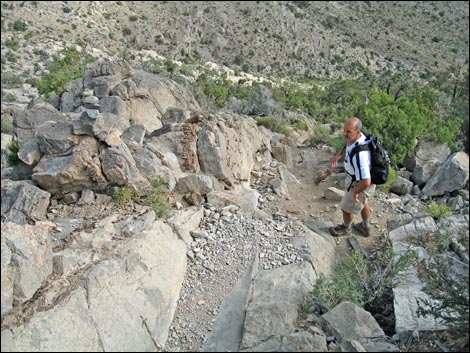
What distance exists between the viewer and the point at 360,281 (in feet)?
15.4

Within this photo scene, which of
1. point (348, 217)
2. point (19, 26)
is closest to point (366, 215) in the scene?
point (348, 217)

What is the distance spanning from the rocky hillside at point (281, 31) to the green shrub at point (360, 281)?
117 feet

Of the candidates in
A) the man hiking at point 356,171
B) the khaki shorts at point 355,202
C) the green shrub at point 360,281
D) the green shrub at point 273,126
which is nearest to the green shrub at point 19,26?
the green shrub at point 273,126

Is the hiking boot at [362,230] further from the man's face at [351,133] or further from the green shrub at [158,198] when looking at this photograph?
the green shrub at [158,198]

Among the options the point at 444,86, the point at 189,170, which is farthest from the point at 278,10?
the point at 189,170

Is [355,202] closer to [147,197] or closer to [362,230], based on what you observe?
[362,230]

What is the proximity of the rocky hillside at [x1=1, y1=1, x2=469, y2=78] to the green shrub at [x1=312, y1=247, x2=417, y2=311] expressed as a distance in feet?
117

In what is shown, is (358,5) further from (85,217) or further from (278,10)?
(85,217)

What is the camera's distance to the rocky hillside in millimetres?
41406

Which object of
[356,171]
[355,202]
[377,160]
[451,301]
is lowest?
[355,202]

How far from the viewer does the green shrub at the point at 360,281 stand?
4234 mm

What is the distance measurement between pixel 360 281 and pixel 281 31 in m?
49.4

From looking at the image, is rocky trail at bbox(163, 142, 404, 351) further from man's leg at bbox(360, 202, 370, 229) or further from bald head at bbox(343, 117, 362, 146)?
bald head at bbox(343, 117, 362, 146)

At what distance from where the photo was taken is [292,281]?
458 centimetres
